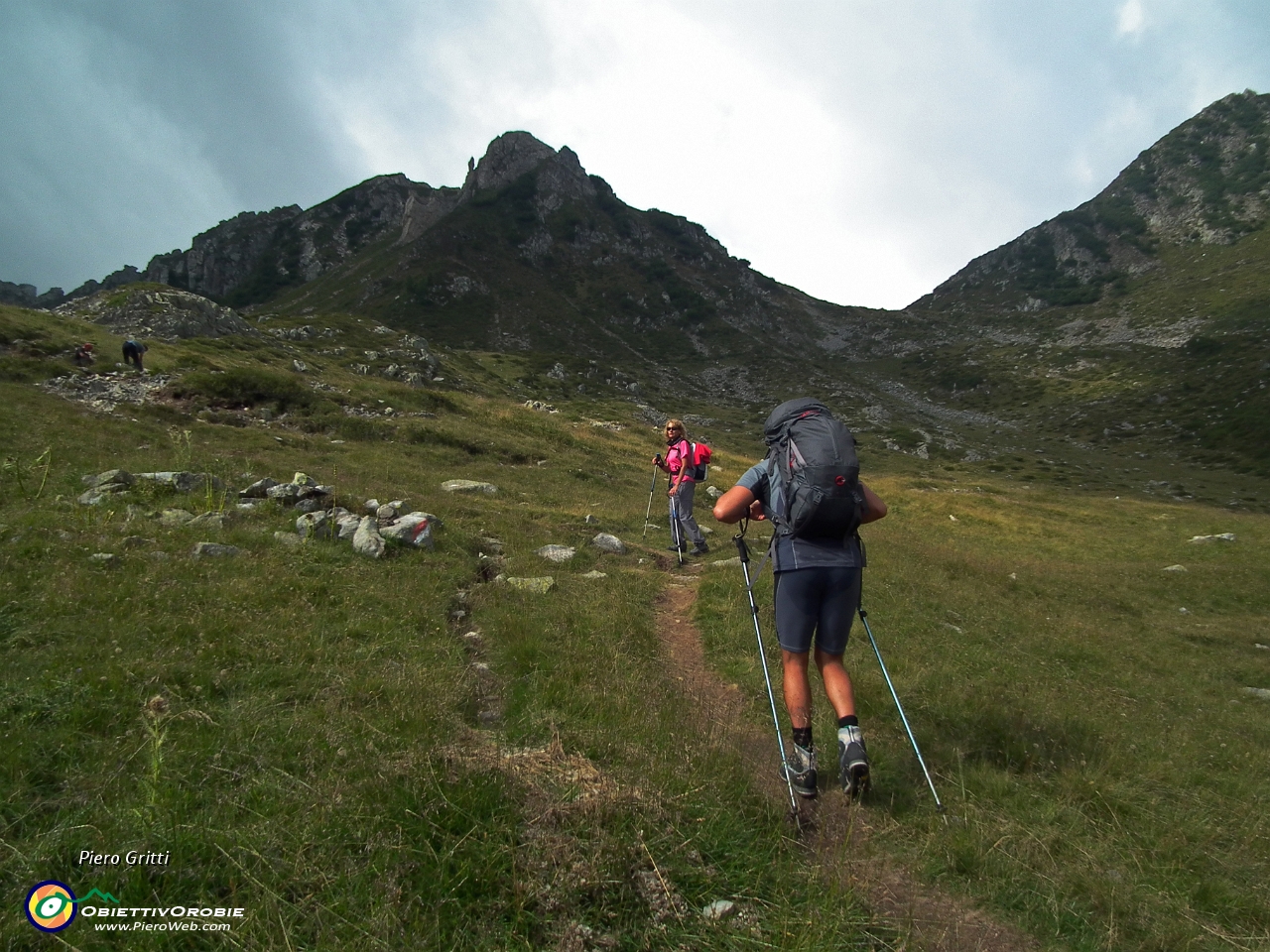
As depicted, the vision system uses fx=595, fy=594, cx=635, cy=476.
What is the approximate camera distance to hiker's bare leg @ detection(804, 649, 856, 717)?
15.8 feet

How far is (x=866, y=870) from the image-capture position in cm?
381

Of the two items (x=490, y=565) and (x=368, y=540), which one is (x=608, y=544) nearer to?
(x=490, y=565)

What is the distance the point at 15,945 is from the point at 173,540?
6.98 m

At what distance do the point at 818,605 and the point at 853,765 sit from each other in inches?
47.3

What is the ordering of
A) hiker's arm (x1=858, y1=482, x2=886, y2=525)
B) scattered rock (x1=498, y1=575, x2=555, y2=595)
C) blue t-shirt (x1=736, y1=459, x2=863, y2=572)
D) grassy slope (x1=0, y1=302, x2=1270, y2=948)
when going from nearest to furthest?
1. grassy slope (x1=0, y1=302, x2=1270, y2=948)
2. blue t-shirt (x1=736, y1=459, x2=863, y2=572)
3. hiker's arm (x1=858, y1=482, x2=886, y2=525)
4. scattered rock (x1=498, y1=575, x2=555, y2=595)

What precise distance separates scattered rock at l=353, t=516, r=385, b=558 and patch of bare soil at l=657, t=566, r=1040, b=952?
571 cm

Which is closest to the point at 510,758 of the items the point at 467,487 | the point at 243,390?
the point at 467,487

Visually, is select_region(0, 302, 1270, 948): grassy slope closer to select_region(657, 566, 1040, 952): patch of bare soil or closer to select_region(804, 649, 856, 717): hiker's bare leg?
select_region(657, 566, 1040, 952): patch of bare soil

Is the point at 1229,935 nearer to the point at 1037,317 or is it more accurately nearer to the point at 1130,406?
the point at 1130,406

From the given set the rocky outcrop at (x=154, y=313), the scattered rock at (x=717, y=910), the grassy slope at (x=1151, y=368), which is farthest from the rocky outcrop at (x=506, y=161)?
the scattered rock at (x=717, y=910)

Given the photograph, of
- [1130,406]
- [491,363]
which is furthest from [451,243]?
[1130,406]

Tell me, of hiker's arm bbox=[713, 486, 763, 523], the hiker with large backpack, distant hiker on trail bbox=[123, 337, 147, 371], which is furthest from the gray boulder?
distant hiker on trail bbox=[123, 337, 147, 371]

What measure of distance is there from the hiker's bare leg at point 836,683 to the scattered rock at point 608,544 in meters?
8.58

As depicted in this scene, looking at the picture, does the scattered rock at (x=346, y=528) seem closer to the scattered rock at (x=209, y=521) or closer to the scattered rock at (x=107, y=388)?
the scattered rock at (x=209, y=521)
